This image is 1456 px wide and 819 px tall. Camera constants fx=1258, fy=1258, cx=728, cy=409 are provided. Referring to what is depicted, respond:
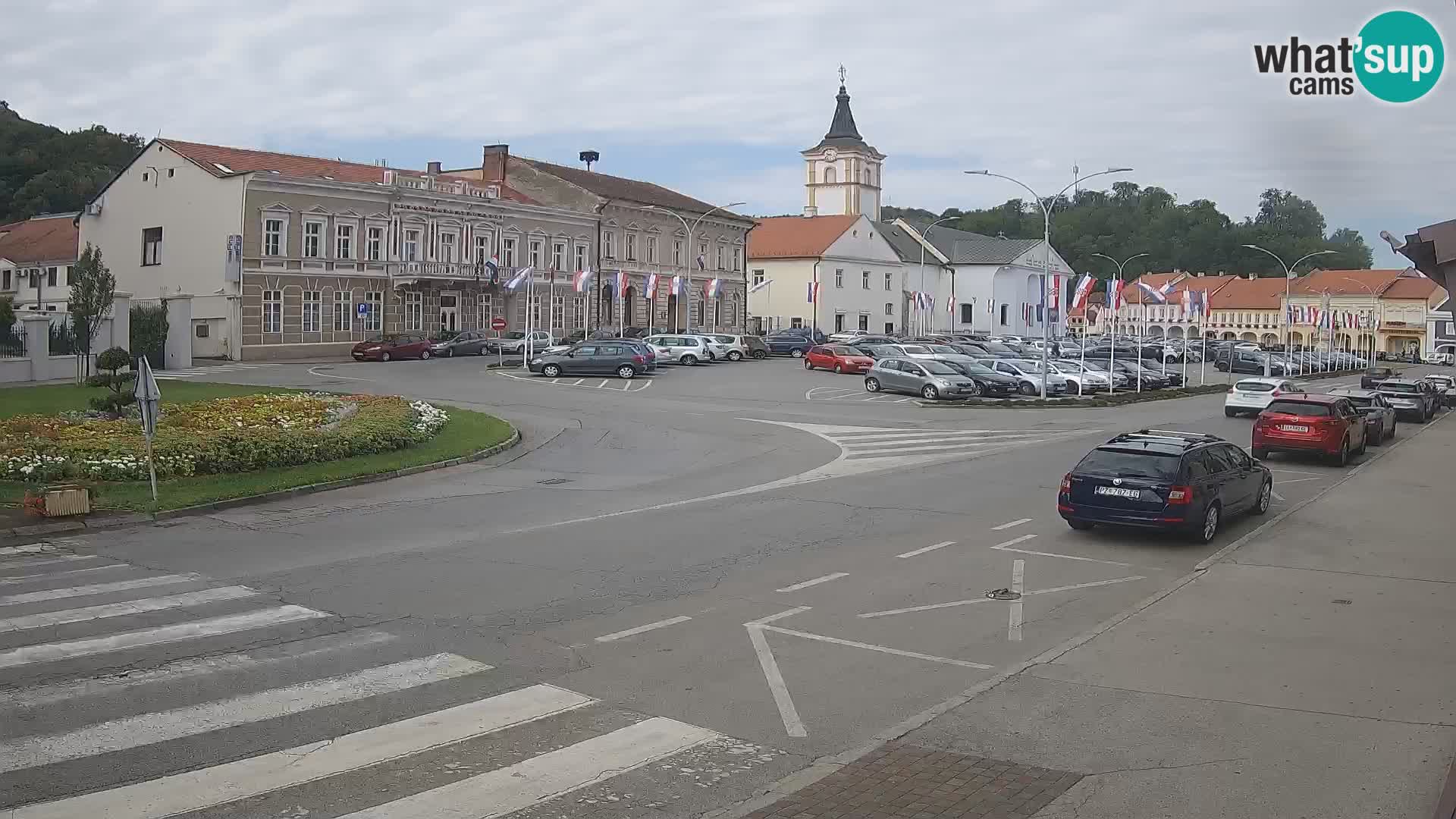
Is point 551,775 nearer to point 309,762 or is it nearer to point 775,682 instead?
point 309,762

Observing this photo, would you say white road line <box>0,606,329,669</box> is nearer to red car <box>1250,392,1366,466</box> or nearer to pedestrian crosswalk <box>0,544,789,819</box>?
pedestrian crosswalk <box>0,544,789,819</box>

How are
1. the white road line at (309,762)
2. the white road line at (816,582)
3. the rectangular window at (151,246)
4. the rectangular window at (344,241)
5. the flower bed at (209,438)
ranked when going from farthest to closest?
the rectangular window at (344,241)
the rectangular window at (151,246)
the flower bed at (209,438)
the white road line at (816,582)
the white road line at (309,762)

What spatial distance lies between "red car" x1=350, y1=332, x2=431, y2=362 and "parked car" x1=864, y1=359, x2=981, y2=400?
22.2 m

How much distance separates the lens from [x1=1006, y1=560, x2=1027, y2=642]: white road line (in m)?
12.2

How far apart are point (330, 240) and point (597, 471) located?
3910 centimetres

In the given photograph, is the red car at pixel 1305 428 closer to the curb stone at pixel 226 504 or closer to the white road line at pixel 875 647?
the curb stone at pixel 226 504

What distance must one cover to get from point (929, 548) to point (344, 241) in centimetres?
4885

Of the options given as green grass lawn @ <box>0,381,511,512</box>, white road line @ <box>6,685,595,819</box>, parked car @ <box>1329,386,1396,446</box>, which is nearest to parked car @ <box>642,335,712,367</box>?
green grass lawn @ <box>0,381,511,512</box>

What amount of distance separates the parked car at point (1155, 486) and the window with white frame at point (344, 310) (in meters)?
47.5

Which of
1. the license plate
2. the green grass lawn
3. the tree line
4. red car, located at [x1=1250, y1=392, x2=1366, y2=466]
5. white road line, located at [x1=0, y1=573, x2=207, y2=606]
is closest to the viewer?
white road line, located at [x1=0, y1=573, x2=207, y2=606]

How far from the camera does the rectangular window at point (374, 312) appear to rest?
60938mm

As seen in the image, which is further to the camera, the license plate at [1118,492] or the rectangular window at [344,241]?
the rectangular window at [344,241]

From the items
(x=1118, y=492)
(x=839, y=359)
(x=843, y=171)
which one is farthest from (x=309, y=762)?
(x=843, y=171)

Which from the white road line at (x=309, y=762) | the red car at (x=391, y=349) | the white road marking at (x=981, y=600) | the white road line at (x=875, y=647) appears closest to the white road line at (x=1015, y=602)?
the white road marking at (x=981, y=600)
